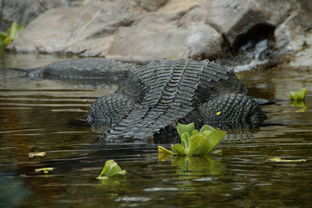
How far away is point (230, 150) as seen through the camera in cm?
A: 491

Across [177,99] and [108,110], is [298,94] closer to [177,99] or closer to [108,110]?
[177,99]

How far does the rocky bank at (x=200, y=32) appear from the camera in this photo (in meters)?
12.5

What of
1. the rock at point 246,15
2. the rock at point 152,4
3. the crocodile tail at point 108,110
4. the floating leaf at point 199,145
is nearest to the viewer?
the floating leaf at point 199,145

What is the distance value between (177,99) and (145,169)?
2.27 meters

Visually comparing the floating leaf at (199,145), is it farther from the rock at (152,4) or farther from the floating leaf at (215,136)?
the rock at (152,4)

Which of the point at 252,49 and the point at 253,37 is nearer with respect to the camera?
the point at 252,49

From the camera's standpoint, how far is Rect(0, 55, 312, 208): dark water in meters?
3.43

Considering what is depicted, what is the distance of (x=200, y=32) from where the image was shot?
42.2ft

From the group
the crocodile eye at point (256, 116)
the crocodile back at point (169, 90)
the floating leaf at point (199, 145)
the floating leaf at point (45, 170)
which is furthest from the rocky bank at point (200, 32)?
the floating leaf at point (45, 170)

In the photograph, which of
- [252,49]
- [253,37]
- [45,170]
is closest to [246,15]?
[253,37]

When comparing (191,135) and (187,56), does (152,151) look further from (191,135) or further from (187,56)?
(187,56)

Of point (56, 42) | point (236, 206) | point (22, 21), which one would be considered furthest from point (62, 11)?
point (236, 206)

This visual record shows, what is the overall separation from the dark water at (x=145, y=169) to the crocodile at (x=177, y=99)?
327 mm

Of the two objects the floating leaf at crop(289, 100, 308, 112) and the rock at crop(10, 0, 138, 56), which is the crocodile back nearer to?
the floating leaf at crop(289, 100, 308, 112)
